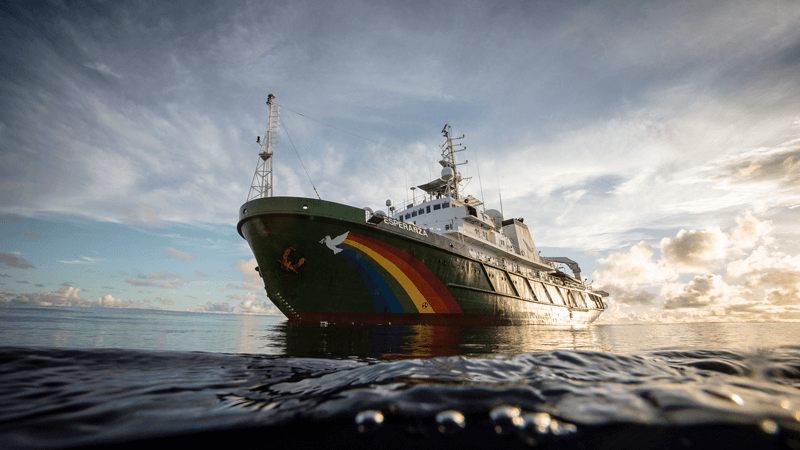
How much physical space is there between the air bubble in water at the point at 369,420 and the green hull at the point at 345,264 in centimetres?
983

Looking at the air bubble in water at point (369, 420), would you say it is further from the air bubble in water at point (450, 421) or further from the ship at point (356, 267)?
the ship at point (356, 267)

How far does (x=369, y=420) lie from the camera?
1.42 metres

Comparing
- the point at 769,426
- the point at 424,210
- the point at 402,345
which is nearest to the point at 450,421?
the point at 769,426

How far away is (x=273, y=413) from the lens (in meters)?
1.50

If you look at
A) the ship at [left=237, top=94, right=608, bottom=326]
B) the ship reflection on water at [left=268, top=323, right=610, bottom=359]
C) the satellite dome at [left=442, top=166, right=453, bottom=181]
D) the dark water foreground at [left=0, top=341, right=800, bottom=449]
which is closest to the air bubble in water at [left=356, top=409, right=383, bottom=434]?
the dark water foreground at [left=0, top=341, right=800, bottom=449]

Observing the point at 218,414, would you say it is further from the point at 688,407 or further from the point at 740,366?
the point at 740,366

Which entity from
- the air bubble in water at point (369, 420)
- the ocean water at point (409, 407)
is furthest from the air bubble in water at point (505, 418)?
the air bubble in water at point (369, 420)

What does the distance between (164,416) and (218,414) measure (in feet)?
0.76

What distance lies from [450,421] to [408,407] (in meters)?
0.22

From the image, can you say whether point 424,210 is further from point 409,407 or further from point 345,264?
point 409,407

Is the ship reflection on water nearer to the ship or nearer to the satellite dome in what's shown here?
the ship

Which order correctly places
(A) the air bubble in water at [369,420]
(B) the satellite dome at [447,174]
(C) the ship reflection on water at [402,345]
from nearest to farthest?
1. (A) the air bubble in water at [369,420]
2. (C) the ship reflection on water at [402,345]
3. (B) the satellite dome at [447,174]

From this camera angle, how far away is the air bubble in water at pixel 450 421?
1.32 metres

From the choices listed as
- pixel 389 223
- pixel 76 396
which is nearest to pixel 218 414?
pixel 76 396
